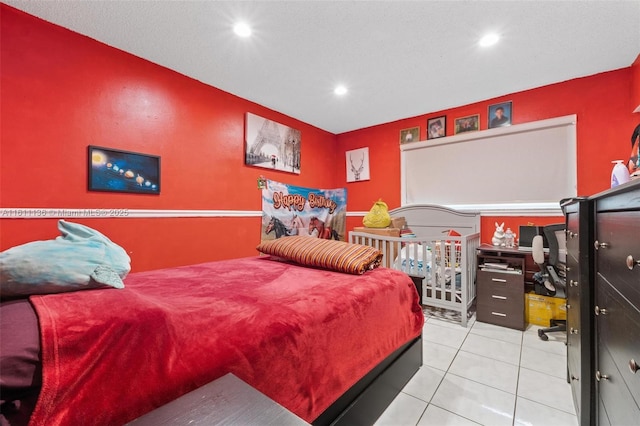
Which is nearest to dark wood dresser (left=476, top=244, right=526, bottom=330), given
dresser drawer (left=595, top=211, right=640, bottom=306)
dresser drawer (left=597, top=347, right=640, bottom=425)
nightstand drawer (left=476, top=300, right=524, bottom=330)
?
nightstand drawer (left=476, top=300, right=524, bottom=330)

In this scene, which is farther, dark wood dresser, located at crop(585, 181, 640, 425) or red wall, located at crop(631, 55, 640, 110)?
red wall, located at crop(631, 55, 640, 110)

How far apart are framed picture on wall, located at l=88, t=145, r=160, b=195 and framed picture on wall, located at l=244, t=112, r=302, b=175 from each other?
1.04 meters

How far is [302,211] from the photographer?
3928 millimetres

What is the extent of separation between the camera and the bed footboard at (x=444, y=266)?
2586mm

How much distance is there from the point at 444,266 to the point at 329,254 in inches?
61.3

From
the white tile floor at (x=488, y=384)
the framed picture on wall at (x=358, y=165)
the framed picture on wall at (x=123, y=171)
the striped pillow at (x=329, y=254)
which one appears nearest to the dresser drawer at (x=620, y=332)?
the white tile floor at (x=488, y=384)

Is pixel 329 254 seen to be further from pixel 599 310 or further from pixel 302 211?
pixel 302 211

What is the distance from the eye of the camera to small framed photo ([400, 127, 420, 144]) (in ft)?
12.1

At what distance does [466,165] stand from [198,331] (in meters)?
3.51

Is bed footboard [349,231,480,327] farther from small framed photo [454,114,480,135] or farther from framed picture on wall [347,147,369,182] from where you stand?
framed picture on wall [347,147,369,182]

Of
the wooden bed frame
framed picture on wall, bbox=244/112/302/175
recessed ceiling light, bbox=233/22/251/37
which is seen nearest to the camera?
the wooden bed frame

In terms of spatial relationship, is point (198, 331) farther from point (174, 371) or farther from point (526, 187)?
point (526, 187)

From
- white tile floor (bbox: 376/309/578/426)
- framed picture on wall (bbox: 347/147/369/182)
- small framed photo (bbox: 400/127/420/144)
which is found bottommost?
white tile floor (bbox: 376/309/578/426)

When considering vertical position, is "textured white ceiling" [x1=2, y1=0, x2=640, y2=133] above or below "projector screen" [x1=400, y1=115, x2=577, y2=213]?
above
